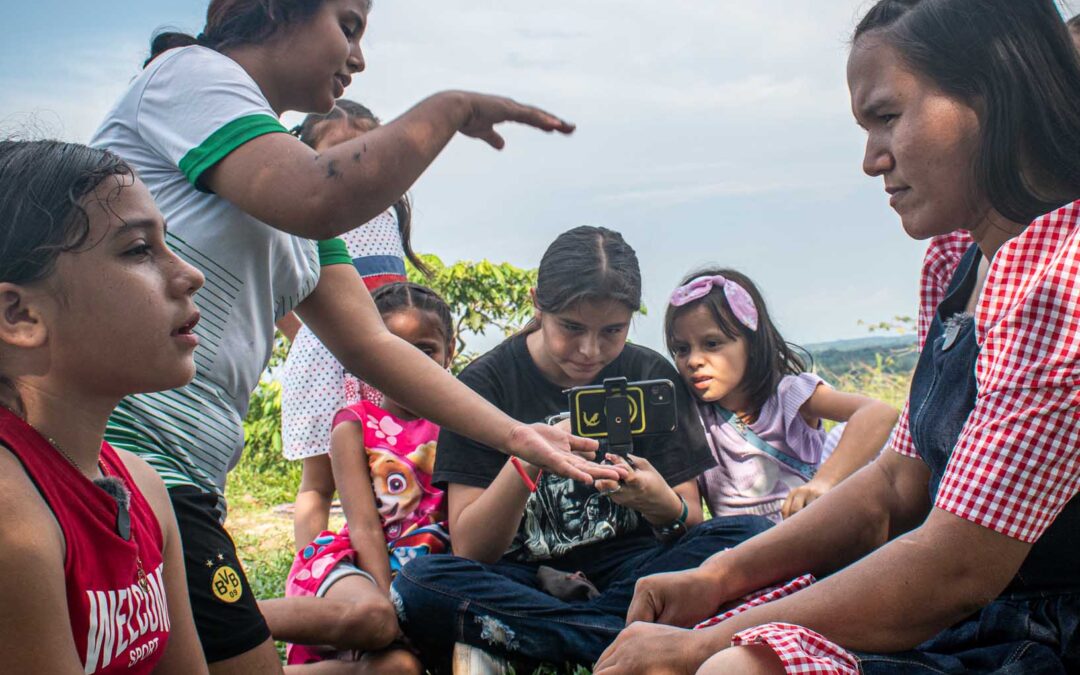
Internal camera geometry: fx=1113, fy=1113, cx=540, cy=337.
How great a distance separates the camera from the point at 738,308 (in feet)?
12.5

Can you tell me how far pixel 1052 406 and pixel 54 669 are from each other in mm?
1443

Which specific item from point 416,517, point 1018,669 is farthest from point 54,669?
point 416,517

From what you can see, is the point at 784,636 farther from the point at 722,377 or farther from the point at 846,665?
the point at 722,377

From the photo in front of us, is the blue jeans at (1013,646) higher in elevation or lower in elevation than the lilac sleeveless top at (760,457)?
higher

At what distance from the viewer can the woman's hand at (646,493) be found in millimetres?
2916

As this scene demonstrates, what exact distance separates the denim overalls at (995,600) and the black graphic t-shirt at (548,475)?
1337 mm

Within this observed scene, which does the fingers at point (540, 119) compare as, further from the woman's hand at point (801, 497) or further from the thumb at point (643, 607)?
the woman's hand at point (801, 497)

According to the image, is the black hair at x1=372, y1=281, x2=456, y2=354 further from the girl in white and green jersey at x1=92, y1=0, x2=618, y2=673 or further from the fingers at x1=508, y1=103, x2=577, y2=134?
the fingers at x1=508, y1=103, x2=577, y2=134

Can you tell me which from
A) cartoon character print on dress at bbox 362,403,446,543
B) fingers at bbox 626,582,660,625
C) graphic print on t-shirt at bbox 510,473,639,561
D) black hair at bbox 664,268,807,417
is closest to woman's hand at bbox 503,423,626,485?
fingers at bbox 626,582,660,625

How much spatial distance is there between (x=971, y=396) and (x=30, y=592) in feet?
4.82

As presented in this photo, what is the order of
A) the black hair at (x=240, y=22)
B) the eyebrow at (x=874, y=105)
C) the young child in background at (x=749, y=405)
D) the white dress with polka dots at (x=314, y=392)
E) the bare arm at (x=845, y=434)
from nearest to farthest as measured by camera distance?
the eyebrow at (x=874, y=105)
the black hair at (x=240, y=22)
the bare arm at (x=845, y=434)
the young child in background at (x=749, y=405)
the white dress with polka dots at (x=314, y=392)

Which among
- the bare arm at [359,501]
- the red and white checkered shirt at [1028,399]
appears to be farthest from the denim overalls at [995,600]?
the bare arm at [359,501]

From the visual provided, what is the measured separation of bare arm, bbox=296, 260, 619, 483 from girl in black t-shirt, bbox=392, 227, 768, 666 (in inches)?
10.8

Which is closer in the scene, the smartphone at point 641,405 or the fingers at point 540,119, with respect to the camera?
the fingers at point 540,119
